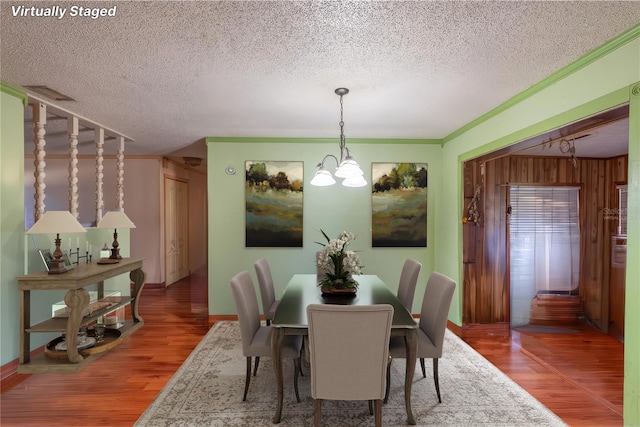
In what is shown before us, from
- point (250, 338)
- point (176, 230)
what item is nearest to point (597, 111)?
point (250, 338)

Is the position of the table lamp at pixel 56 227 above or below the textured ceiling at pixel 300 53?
below

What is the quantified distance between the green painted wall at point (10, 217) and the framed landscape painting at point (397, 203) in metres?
3.72

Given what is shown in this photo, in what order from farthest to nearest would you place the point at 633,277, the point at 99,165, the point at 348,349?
the point at 99,165 → the point at 348,349 → the point at 633,277

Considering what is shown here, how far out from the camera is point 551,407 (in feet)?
8.29

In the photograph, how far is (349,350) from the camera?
200 cm

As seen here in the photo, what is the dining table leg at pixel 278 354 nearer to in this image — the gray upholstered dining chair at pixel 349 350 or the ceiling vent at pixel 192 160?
the gray upholstered dining chair at pixel 349 350

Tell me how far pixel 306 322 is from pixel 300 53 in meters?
1.74

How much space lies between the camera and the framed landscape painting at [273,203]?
4.56 meters

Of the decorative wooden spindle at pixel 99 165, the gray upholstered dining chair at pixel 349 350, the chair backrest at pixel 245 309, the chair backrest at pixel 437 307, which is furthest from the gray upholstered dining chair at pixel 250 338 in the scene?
the decorative wooden spindle at pixel 99 165

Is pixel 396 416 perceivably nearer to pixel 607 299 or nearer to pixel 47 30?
pixel 47 30

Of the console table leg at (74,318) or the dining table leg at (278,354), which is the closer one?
the dining table leg at (278,354)

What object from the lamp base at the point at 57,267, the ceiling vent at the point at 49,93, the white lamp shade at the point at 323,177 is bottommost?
the lamp base at the point at 57,267

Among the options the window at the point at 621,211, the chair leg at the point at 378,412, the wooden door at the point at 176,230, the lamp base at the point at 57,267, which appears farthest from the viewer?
the wooden door at the point at 176,230

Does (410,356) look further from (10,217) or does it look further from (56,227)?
(10,217)
